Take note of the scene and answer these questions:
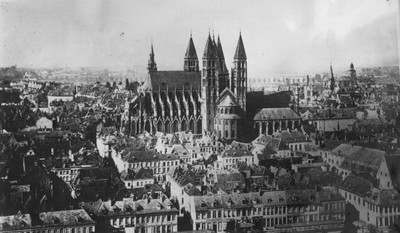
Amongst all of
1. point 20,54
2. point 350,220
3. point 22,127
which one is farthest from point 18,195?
point 350,220

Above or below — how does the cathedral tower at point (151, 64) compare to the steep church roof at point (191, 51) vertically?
below

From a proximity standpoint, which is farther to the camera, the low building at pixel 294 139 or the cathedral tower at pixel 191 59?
the low building at pixel 294 139

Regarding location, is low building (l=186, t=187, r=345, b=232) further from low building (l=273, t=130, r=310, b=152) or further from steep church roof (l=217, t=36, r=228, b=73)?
steep church roof (l=217, t=36, r=228, b=73)

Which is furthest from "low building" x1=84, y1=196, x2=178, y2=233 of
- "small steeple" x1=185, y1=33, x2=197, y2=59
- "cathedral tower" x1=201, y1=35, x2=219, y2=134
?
"small steeple" x1=185, y1=33, x2=197, y2=59

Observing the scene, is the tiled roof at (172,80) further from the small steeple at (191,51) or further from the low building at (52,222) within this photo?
the low building at (52,222)

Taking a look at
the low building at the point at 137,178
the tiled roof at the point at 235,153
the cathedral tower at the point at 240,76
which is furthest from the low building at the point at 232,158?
the cathedral tower at the point at 240,76

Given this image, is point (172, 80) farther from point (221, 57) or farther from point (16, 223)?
point (16, 223)

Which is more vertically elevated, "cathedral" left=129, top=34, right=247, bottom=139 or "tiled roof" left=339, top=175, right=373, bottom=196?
"cathedral" left=129, top=34, right=247, bottom=139
